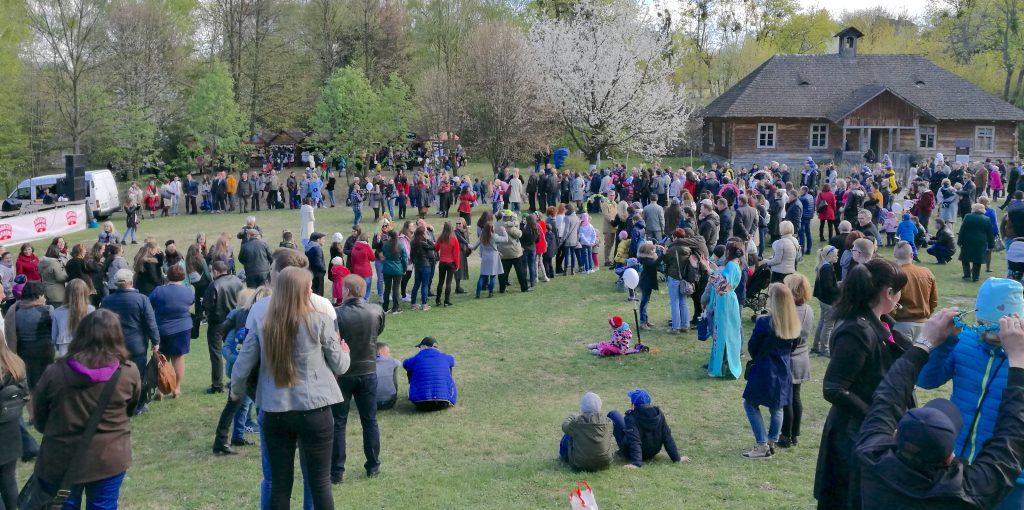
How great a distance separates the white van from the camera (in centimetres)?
3077

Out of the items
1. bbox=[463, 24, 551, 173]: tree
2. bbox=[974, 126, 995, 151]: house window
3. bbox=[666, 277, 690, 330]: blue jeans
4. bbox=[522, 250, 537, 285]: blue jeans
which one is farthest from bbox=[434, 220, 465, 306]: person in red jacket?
bbox=[974, 126, 995, 151]: house window

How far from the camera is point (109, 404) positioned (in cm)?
516

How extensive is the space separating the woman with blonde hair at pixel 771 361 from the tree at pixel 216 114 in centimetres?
3647

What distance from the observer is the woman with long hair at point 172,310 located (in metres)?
9.89

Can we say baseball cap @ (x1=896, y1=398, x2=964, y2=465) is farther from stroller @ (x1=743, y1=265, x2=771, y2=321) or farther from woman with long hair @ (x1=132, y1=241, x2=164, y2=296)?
woman with long hair @ (x1=132, y1=241, x2=164, y2=296)

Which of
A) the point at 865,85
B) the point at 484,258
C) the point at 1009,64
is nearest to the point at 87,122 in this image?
the point at 484,258

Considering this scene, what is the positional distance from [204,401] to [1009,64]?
53.0 m

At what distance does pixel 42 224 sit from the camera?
2648cm

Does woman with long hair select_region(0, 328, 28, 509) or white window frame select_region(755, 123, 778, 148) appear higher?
white window frame select_region(755, 123, 778, 148)

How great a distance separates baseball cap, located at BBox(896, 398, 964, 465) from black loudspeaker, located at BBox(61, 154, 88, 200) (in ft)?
98.2

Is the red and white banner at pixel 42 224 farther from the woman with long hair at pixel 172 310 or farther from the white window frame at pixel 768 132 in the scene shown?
the white window frame at pixel 768 132

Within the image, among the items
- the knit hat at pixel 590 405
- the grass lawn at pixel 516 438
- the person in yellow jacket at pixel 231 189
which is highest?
the person in yellow jacket at pixel 231 189

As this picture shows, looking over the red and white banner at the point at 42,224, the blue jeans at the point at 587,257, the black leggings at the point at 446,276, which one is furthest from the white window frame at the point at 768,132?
the black leggings at the point at 446,276

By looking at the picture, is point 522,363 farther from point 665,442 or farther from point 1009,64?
point 1009,64
